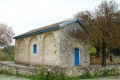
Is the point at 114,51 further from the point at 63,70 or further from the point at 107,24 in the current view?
the point at 63,70

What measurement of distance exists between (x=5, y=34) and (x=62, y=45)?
57.0 feet

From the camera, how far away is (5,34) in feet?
121

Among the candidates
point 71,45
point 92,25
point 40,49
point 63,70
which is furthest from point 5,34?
point 63,70

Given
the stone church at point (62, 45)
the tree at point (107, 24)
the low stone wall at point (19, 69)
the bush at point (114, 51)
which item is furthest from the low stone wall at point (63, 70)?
the bush at point (114, 51)

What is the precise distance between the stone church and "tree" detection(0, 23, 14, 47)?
11.3 metres

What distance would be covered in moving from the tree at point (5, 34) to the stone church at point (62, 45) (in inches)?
443

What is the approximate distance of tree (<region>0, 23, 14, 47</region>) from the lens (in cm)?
3659

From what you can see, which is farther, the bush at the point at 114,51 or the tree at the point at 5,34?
the tree at the point at 5,34

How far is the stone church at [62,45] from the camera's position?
73.4 feet

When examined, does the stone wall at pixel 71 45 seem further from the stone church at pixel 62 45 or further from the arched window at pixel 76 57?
the arched window at pixel 76 57

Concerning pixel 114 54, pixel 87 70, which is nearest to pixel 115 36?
pixel 87 70

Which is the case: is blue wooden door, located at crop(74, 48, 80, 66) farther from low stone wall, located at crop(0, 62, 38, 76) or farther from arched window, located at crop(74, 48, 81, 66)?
low stone wall, located at crop(0, 62, 38, 76)

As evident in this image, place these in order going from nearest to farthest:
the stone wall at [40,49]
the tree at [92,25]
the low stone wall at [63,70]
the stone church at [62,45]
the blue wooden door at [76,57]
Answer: the low stone wall at [63,70], the tree at [92,25], the stone church at [62,45], the stone wall at [40,49], the blue wooden door at [76,57]

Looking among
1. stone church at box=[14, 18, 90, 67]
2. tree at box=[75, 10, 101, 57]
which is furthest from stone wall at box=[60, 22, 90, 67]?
tree at box=[75, 10, 101, 57]
